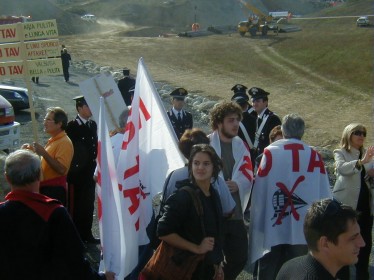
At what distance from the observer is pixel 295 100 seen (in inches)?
901

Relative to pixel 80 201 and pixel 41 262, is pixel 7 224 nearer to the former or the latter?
pixel 41 262

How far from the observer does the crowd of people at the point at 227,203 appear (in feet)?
9.63

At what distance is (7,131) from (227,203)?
8077 millimetres

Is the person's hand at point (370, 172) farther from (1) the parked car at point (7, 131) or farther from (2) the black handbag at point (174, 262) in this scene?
(1) the parked car at point (7, 131)

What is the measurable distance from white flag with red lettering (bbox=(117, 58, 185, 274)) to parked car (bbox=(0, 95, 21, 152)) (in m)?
6.96

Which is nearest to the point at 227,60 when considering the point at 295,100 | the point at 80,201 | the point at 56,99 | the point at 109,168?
the point at 295,100

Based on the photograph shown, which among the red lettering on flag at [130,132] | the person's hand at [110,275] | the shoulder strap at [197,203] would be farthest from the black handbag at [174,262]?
the red lettering on flag at [130,132]

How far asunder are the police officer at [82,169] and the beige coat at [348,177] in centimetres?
283

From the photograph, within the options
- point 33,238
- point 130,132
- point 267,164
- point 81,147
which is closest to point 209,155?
point 130,132

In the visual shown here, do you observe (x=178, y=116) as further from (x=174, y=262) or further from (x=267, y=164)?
(x=174, y=262)

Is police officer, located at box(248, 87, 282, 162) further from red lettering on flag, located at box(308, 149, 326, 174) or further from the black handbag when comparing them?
the black handbag

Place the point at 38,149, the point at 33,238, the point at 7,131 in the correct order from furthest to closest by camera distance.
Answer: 1. the point at 7,131
2. the point at 38,149
3. the point at 33,238

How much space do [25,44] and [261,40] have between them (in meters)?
41.1

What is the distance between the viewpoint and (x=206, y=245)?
3.86 metres
